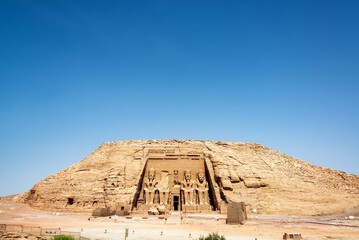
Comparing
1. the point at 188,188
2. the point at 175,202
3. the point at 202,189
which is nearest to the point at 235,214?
the point at 202,189

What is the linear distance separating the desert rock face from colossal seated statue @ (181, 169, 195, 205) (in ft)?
8.15

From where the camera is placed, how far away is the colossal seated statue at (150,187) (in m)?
26.4

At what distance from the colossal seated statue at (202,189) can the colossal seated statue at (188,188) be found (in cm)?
60

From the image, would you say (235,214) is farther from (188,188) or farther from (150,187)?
(150,187)

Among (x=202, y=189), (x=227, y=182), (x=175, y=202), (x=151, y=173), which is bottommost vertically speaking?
(x=175, y=202)

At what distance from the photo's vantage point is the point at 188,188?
2738 centimetres

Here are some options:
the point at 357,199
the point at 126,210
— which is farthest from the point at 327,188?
the point at 126,210

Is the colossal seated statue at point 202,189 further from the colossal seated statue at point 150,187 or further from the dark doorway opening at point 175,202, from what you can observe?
the colossal seated statue at point 150,187

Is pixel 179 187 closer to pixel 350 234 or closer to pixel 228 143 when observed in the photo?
pixel 228 143

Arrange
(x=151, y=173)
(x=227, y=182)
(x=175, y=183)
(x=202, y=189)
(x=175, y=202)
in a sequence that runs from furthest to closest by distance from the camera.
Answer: (x=175, y=183) → (x=151, y=173) → (x=175, y=202) → (x=202, y=189) → (x=227, y=182)

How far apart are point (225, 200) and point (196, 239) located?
522 inches

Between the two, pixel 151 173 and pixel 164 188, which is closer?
pixel 164 188

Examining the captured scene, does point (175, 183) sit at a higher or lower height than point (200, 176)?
lower

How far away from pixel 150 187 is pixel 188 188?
3.76 m
